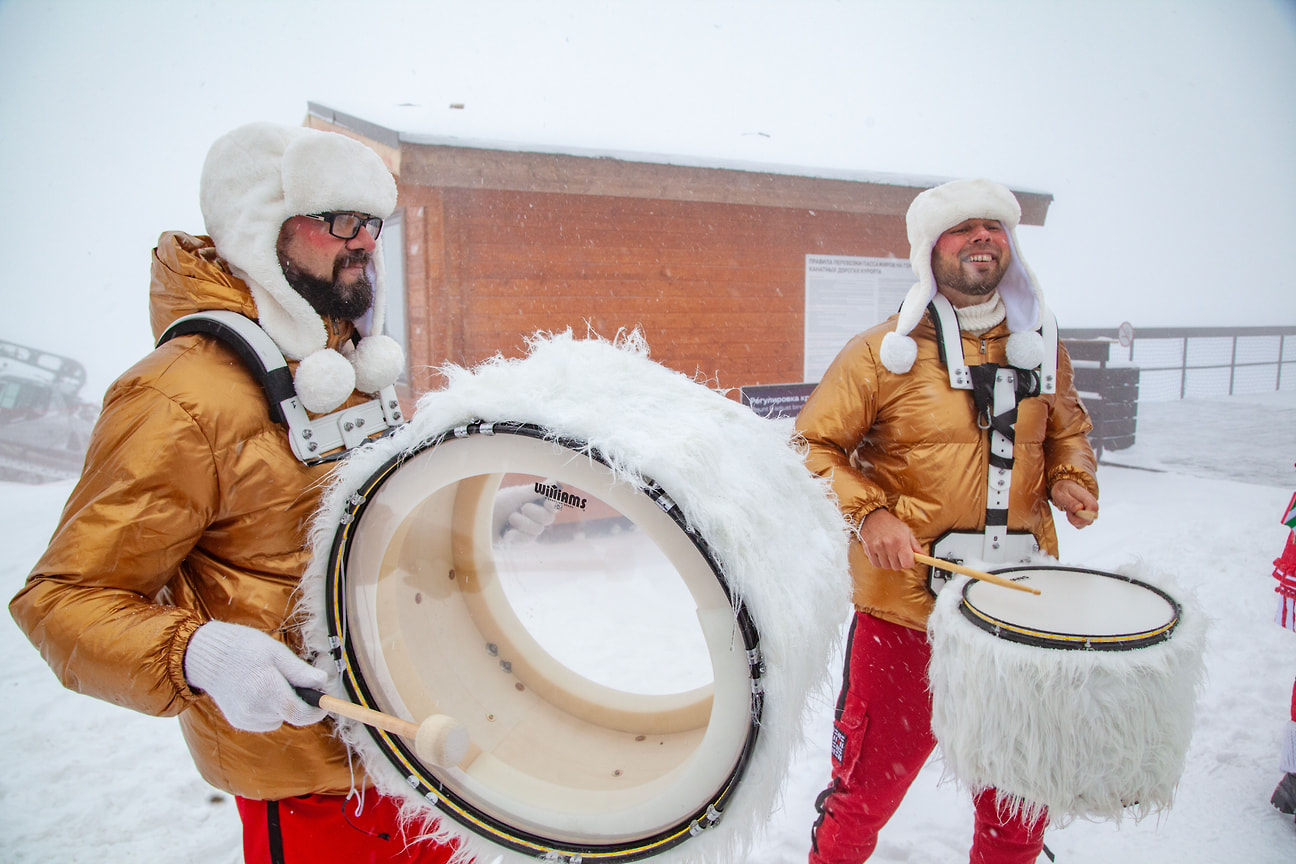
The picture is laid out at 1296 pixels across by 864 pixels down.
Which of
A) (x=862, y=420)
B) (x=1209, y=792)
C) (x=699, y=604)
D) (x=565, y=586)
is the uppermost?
(x=862, y=420)

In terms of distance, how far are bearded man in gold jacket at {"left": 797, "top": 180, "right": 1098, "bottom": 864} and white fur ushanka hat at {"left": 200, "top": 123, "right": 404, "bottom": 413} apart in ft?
3.99

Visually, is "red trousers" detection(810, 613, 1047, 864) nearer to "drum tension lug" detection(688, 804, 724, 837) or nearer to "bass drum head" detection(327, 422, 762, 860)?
"bass drum head" detection(327, 422, 762, 860)

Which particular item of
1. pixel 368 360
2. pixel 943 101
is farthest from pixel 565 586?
pixel 943 101

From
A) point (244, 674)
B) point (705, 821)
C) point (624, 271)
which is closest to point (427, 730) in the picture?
point (244, 674)

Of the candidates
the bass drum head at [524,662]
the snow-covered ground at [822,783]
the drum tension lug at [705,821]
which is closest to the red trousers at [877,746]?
the snow-covered ground at [822,783]

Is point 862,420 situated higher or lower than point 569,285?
lower

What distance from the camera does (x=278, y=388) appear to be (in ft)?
3.88

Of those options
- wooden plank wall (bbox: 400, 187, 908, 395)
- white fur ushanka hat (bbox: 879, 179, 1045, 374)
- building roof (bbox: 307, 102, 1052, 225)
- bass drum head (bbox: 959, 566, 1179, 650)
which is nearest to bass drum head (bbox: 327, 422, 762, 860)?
bass drum head (bbox: 959, 566, 1179, 650)

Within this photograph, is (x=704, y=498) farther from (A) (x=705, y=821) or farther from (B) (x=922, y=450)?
(B) (x=922, y=450)

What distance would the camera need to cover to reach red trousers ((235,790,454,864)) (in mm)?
1276

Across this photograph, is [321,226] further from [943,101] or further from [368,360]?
[943,101]

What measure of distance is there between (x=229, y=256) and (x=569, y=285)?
4.26 meters

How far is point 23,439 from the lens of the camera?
9539 mm

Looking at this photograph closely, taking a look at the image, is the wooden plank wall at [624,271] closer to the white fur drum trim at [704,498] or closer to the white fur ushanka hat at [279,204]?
the white fur ushanka hat at [279,204]
